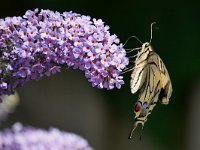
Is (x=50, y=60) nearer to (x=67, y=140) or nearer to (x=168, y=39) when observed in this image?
(x=67, y=140)

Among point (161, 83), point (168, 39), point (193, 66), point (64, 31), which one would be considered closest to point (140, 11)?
point (168, 39)

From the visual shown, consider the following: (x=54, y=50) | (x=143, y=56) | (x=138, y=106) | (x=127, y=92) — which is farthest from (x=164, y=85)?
(x=127, y=92)

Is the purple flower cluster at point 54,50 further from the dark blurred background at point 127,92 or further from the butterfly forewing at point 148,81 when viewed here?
the dark blurred background at point 127,92

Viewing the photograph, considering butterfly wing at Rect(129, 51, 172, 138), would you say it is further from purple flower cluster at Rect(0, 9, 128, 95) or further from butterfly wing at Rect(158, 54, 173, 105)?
purple flower cluster at Rect(0, 9, 128, 95)

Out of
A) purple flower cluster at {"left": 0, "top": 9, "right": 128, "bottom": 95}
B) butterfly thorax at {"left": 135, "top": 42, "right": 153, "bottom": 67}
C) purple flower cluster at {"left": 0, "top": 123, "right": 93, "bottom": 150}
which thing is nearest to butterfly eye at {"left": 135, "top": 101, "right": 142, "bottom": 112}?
purple flower cluster at {"left": 0, "top": 9, "right": 128, "bottom": 95}

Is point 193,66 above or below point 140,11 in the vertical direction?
below

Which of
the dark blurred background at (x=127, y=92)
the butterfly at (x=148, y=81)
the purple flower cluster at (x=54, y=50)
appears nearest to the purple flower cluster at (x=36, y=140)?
the purple flower cluster at (x=54, y=50)
